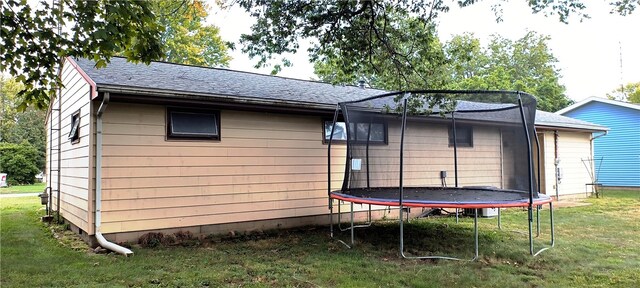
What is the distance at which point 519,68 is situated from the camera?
1177 inches

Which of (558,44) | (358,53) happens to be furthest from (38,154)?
(558,44)

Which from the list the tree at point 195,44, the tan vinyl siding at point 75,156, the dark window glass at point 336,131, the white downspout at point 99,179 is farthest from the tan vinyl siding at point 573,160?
the tree at point 195,44

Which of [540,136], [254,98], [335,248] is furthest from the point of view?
[540,136]

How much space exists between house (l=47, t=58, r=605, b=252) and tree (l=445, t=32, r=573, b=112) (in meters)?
20.3

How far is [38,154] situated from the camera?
2241 cm

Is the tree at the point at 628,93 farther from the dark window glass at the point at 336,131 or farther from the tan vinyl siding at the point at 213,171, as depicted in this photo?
the tan vinyl siding at the point at 213,171

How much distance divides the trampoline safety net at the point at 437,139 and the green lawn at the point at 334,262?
0.86 meters

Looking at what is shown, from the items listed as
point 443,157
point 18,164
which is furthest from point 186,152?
point 18,164

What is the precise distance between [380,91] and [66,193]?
7.45 m

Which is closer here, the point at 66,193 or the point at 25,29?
the point at 25,29

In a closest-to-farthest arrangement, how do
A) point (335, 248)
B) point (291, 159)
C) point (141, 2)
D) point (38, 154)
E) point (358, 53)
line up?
point (141, 2) < point (335, 248) < point (291, 159) < point (358, 53) < point (38, 154)

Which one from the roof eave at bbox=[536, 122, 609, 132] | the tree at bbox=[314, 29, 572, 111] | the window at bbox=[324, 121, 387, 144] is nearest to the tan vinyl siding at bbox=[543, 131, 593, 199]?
the roof eave at bbox=[536, 122, 609, 132]

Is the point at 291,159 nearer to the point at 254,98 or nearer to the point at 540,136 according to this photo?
the point at 254,98

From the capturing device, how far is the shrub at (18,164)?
2042 centimetres
